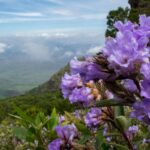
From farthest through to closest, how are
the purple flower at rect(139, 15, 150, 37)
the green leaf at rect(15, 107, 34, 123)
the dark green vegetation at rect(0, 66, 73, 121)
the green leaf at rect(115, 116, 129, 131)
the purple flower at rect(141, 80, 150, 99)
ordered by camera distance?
the dark green vegetation at rect(0, 66, 73, 121), the green leaf at rect(15, 107, 34, 123), the green leaf at rect(115, 116, 129, 131), the purple flower at rect(139, 15, 150, 37), the purple flower at rect(141, 80, 150, 99)

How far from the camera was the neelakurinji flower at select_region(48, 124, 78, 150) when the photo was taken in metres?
2.91

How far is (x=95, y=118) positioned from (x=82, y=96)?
228 millimetres

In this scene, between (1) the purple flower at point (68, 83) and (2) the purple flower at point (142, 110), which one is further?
(1) the purple flower at point (68, 83)

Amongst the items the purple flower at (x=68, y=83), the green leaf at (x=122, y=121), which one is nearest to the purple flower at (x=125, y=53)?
the green leaf at (x=122, y=121)

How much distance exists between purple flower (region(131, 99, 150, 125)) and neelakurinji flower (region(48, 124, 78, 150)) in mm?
849

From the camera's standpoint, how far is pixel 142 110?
6.80ft

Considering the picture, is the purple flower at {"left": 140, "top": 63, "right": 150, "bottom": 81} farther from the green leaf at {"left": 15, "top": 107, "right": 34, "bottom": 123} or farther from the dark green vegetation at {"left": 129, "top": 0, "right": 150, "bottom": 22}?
the dark green vegetation at {"left": 129, "top": 0, "right": 150, "bottom": 22}

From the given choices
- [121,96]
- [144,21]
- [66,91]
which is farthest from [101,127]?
[144,21]

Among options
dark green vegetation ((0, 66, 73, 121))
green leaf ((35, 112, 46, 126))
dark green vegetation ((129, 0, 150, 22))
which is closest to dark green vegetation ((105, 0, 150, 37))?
dark green vegetation ((129, 0, 150, 22))

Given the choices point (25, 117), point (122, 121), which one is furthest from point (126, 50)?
point (25, 117)

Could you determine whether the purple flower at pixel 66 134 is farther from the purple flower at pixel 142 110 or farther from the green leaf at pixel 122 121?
the purple flower at pixel 142 110

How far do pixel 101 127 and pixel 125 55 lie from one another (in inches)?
38.8

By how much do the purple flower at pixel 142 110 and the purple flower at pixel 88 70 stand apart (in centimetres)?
16

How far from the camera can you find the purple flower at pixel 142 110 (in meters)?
2.01
